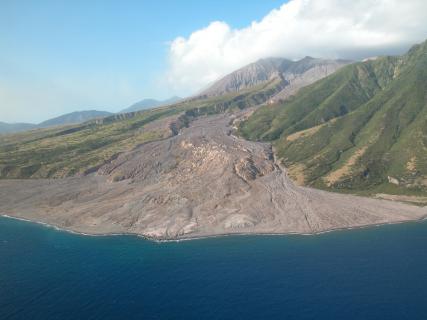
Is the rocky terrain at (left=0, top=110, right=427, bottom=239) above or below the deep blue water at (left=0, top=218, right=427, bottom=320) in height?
above

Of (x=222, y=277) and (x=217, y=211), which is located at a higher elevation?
(x=217, y=211)

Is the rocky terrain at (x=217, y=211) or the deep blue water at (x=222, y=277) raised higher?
the rocky terrain at (x=217, y=211)

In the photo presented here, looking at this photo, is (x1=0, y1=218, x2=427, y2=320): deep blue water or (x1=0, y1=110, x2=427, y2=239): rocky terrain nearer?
(x1=0, y1=218, x2=427, y2=320): deep blue water

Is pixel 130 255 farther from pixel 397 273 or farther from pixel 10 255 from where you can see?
pixel 397 273

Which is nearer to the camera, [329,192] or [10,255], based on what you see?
[10,255]

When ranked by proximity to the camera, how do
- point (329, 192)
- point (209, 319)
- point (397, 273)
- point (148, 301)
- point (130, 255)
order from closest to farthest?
point (209, 319)
point (148, 301)
point (397, 273)
point (130, 255)
point (329, 192)

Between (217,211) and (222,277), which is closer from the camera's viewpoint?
(222,277)

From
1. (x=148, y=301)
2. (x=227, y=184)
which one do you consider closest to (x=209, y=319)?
(x=148, y=301)

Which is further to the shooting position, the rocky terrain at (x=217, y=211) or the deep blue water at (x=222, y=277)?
the rocky terrain at (x=217, y=211)
